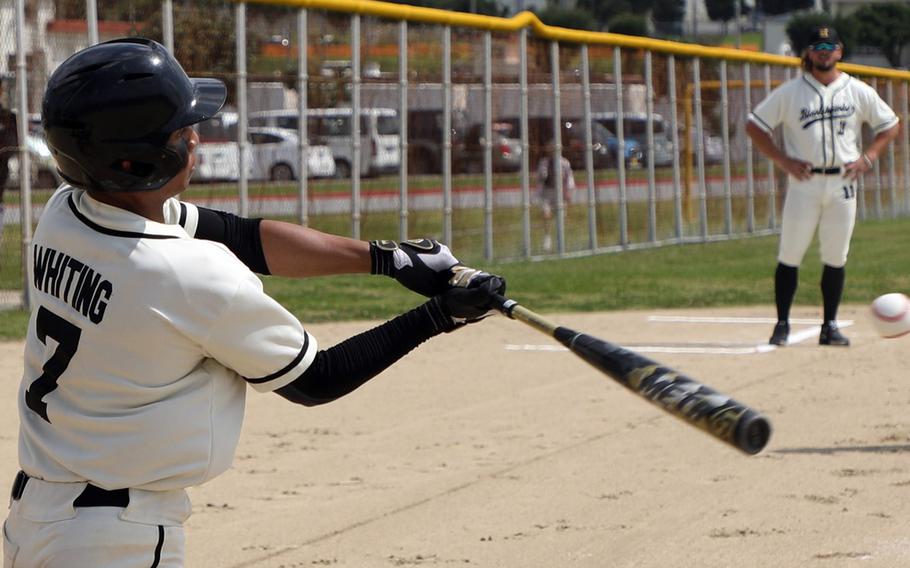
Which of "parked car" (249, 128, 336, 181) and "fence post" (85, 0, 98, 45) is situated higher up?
"fence post" (85, 0, 98, 45)

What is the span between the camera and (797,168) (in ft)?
31.7

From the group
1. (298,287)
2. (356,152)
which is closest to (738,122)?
(356,152)

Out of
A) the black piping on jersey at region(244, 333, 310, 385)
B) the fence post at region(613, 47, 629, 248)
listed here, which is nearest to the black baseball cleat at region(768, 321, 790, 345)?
the black piping on jersey at region(244, 333, 310, 385)

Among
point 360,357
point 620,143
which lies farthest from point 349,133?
point 360,357

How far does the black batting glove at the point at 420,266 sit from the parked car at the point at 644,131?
1544 cm

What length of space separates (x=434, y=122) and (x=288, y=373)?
13.3 m

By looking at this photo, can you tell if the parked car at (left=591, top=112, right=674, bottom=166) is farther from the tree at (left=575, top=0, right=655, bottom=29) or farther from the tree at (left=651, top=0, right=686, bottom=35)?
the tree at (left=651, top=0, right=686, bottom=35)

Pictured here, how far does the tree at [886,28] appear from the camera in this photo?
255 ft

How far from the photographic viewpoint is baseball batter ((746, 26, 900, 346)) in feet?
31.8

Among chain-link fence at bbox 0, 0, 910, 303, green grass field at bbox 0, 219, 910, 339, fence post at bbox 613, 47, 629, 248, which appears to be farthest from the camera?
fence post at bbox 613, 47, 629, 248

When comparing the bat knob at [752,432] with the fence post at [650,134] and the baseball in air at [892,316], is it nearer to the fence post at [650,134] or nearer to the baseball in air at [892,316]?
the baseball in air at [892,316]

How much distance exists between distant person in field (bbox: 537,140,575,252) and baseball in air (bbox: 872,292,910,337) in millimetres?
10498

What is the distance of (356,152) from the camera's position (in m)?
14.7

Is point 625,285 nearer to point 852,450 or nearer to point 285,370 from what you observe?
point 852,450
